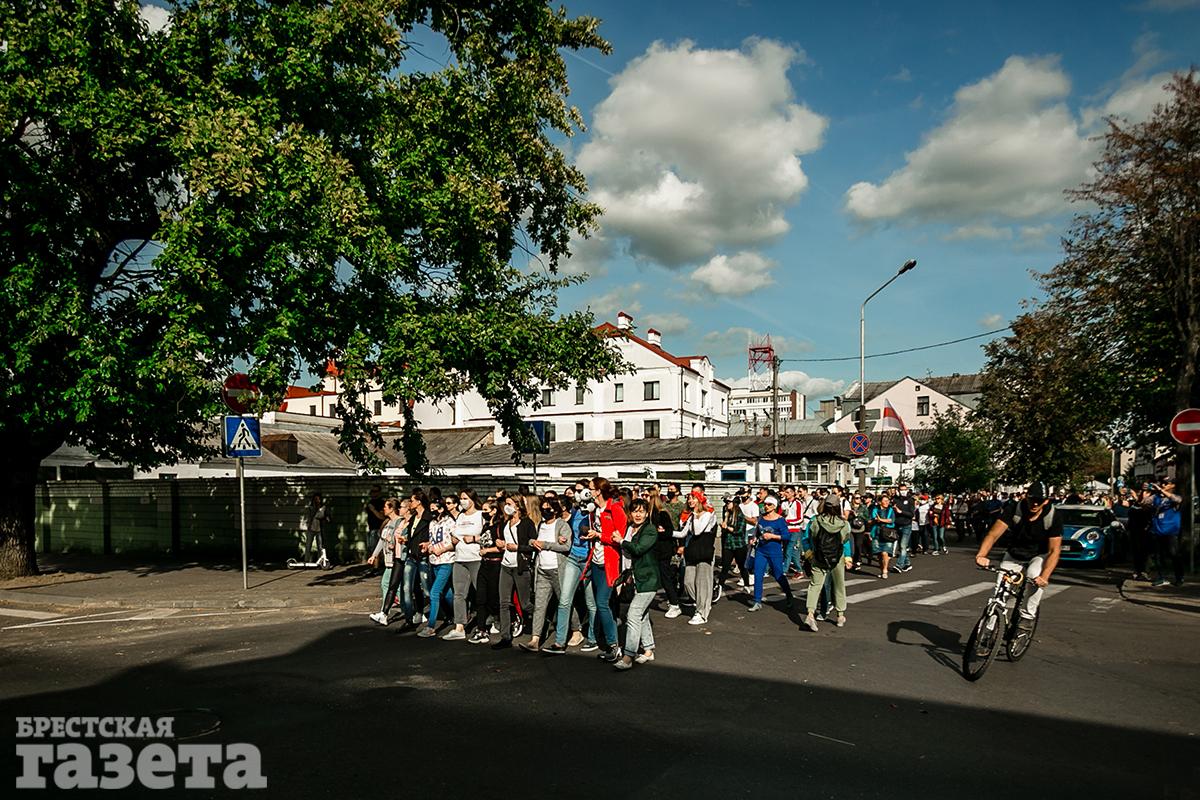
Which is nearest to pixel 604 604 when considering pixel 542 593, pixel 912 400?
pixel 542 593

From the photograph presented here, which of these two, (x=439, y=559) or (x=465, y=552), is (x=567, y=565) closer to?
(x=465, y=552)

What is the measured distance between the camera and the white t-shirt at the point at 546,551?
29.6ft

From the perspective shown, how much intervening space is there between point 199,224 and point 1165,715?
12501mm

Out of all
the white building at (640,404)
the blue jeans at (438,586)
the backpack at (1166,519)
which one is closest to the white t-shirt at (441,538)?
the blue jeans at (438,586)

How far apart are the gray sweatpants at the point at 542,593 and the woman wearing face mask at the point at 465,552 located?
89cm

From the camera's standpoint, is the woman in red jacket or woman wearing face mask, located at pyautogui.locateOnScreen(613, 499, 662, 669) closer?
woman wearing face mask, located at pyautogui.locateOnScreen(613, 499, 662, 669)

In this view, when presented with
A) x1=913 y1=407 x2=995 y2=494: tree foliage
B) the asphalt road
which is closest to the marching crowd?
the asphalt road

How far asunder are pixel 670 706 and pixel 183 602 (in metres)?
9.27

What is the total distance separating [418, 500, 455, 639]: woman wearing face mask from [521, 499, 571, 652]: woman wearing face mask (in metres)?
1.16

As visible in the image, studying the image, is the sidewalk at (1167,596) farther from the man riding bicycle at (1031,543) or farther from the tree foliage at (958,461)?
the tree foliage at (958,461)

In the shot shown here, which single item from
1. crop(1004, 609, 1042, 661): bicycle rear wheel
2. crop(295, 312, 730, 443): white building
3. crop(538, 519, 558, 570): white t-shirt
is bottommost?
crop(1004, 609, 1042, 661): bicycle rear wheel

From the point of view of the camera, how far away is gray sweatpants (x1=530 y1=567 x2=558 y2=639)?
360 inches

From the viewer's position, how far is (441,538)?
9977 mm

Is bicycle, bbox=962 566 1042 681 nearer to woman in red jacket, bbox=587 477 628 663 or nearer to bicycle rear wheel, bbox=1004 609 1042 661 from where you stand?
bicycle rear wheel, bbox=1004 609 1042 661
